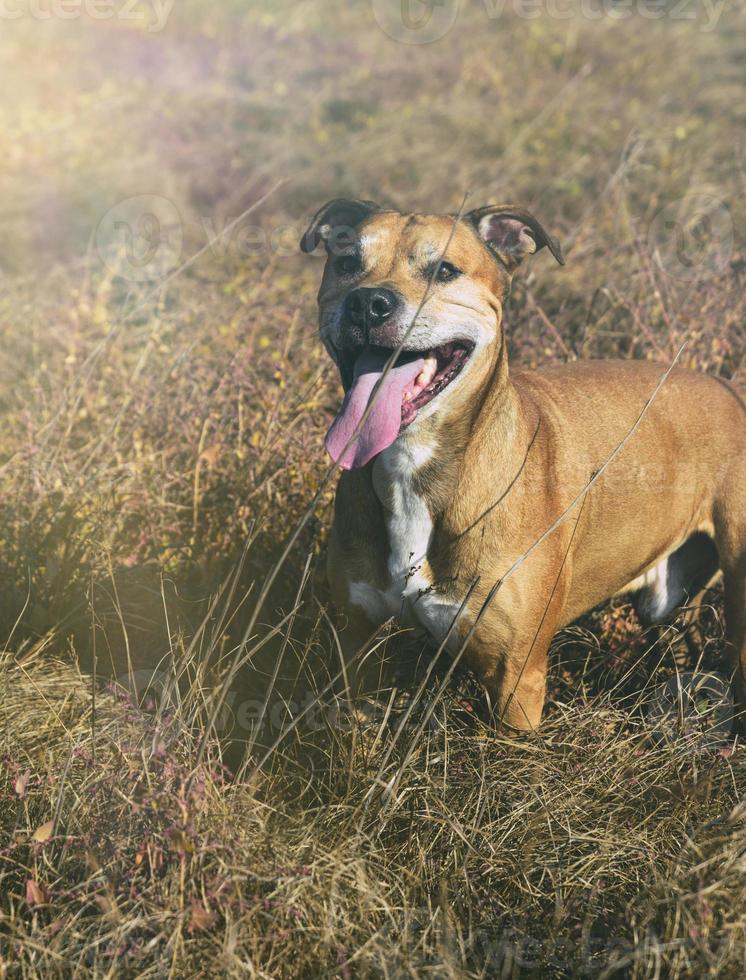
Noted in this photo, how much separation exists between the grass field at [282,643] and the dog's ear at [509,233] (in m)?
1.08

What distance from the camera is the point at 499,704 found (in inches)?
135

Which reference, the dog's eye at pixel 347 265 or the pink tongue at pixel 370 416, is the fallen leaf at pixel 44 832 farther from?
the dog's eye at pixel 347 265

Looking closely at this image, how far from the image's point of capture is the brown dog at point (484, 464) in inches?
124

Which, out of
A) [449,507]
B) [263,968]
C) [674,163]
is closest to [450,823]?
[263,968]

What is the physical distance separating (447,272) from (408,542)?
3.00 ft

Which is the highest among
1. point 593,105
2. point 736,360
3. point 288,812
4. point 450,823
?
point 593,105

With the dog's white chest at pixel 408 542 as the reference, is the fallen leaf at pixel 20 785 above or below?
below

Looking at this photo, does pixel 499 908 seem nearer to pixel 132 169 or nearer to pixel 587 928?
pixel 587 928

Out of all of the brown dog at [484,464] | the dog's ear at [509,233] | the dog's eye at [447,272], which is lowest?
the brown dog at [484,464]

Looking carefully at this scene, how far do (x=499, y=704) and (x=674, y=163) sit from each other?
6544 millimetres

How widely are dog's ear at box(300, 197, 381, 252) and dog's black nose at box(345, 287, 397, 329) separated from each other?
0.60m

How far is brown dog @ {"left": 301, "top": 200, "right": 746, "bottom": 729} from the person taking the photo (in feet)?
10.3

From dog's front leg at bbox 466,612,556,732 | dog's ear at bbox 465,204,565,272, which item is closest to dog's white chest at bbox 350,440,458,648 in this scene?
dog's front leg at bbox 466,612,556,732

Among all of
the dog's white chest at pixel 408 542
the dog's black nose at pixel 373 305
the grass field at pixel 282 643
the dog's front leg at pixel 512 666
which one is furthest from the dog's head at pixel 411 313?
the dog's front leg at pixel 512 666
